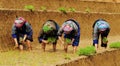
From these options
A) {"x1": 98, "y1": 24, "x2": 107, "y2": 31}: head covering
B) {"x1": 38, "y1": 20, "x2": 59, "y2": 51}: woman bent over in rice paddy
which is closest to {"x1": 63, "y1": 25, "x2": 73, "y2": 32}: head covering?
{"x1": 38, "y1": 20, "x2": 59, "y2": 51}: woman bent over in rice paddy

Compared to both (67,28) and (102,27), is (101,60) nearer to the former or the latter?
(67,28)

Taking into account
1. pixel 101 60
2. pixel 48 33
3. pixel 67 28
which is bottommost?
pixel 101 60

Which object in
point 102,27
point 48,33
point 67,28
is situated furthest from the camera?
point 102,27

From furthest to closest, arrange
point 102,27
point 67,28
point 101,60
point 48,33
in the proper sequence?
1. point 102,27
2. point 48,33
3. point 67,28
4. point 101,60

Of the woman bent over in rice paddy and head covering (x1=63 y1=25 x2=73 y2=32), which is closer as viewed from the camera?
head covering (x1=63 y1=25 x2=73 y2=32)

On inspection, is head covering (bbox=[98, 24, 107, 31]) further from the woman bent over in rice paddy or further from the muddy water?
the woman bent over in rice paddy

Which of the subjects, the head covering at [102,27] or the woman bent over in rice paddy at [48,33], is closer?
the woman bent over in rice paddy at [48,33]

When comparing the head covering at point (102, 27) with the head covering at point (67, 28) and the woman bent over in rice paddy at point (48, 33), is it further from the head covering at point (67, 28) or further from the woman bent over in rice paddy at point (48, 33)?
the woman bent over in rice paddy at point (48, 33)

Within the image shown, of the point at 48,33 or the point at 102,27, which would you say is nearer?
the point at 48,33

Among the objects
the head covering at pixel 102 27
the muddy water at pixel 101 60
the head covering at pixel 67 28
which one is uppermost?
the head covering at pixel 67 28

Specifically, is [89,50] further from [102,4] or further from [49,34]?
[102,4]

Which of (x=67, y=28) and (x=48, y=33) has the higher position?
(x=67, y=28)

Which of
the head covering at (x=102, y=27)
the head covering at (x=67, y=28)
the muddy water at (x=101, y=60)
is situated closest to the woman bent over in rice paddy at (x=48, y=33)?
the head covering at (x=67, y=28)

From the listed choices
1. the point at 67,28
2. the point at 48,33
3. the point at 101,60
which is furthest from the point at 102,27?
the point at 101,60
